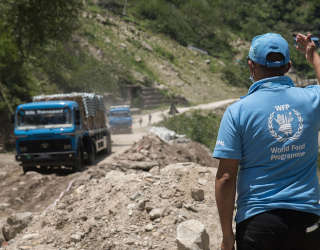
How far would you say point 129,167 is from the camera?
13148mm

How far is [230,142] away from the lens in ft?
8.40

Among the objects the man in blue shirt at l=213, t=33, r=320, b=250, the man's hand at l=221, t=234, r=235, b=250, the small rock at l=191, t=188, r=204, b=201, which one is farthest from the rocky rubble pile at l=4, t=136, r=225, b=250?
the man in blue shirt at l=213, t=33, r=320, b=250

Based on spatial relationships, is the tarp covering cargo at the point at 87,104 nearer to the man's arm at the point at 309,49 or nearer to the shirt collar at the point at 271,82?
the man's arm at the point at 309,49

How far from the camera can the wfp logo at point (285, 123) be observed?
255cm

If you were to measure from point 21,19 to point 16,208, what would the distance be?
65.1 ft

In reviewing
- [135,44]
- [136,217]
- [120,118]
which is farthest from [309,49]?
[135,44]

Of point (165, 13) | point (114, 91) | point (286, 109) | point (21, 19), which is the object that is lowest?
point (114, 91)

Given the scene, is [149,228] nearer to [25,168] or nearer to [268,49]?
[268,49]

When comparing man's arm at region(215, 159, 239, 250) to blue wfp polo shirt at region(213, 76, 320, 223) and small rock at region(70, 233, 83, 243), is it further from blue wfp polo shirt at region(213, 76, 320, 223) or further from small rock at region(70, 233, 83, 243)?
small rock at region(70, 233, 83, 243)

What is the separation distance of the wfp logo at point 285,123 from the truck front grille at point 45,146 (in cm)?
1304

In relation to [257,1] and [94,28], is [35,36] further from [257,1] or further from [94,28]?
[257,1]

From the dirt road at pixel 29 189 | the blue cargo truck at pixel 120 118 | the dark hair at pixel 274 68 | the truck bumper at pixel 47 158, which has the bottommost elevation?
the blue cargo truck at pixel 120 118

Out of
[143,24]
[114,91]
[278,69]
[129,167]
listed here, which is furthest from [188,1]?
[278,69]

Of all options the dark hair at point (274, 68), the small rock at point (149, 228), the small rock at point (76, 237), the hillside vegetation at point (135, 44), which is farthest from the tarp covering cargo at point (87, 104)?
the dark hair at point (274, 68)
